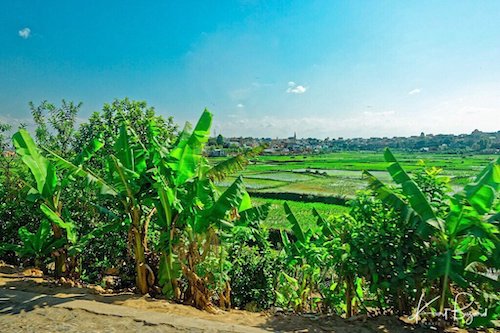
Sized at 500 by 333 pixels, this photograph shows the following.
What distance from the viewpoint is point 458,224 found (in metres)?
3.94

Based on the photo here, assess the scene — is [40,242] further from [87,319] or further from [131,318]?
[131,318]

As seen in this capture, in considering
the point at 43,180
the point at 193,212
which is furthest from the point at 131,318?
the point at 43,180

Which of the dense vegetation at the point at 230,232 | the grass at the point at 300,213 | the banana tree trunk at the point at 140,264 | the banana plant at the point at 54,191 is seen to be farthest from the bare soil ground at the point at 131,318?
the grass at the point at 300,213

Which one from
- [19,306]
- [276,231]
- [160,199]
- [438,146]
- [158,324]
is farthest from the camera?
[438,146]

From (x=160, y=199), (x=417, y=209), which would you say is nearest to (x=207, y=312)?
(x=160, y=199)

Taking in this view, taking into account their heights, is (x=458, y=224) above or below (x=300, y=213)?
above

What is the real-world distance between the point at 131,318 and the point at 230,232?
1.74m

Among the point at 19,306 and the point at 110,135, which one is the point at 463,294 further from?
the point at 110,135

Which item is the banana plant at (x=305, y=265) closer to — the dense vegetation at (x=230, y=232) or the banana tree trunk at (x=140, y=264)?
the dense vegetation at (x=230, y=232)

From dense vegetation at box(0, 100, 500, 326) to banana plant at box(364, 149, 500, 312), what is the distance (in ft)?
0.04

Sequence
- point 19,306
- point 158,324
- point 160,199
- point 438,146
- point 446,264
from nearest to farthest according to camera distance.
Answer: point 446,264, point 158,324, point 19,306, point 160,199, point 438,146

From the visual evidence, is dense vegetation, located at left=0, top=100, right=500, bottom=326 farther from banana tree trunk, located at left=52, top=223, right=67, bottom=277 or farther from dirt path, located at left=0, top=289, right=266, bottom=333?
dirt path, located at left=0, top=289, right=266, bottom=333

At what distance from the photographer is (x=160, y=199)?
4.82 meters

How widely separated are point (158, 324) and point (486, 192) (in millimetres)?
4149
